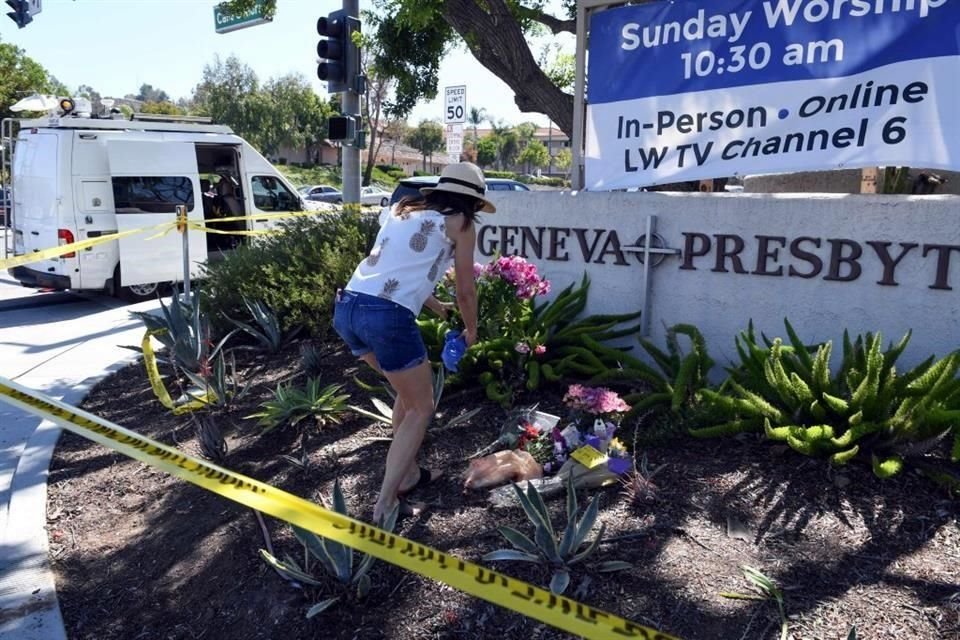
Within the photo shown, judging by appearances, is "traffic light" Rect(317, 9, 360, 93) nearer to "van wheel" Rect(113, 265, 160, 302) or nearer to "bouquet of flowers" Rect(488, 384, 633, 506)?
"van wheel" Rect(113, 265, 160, 302)

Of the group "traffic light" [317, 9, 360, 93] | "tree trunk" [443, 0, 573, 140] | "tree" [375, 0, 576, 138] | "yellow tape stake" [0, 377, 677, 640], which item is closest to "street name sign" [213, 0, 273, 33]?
"traffic light" [317, 9, 360, 93]

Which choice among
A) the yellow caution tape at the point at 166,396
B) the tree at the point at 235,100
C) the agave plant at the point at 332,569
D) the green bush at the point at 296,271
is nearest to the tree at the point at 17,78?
the tree at the point at 235,100

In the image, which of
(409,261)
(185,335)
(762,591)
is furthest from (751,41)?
(185,335)

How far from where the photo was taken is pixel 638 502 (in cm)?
351

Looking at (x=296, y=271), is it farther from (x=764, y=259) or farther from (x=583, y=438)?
(x=764, y=259)

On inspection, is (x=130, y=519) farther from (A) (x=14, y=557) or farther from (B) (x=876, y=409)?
(B) (x=876, y=409)

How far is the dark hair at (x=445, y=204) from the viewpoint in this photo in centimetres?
343

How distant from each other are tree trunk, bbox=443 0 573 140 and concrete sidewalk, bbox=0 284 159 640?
4411 millimetres

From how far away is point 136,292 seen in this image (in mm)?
11359

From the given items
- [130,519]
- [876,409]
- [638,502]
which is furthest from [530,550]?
[130,519]

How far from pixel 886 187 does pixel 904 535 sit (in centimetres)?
367

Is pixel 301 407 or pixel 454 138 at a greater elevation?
pixel 454 138

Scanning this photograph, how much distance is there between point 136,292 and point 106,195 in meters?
1.49

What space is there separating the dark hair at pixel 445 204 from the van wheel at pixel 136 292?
8.90 metres
